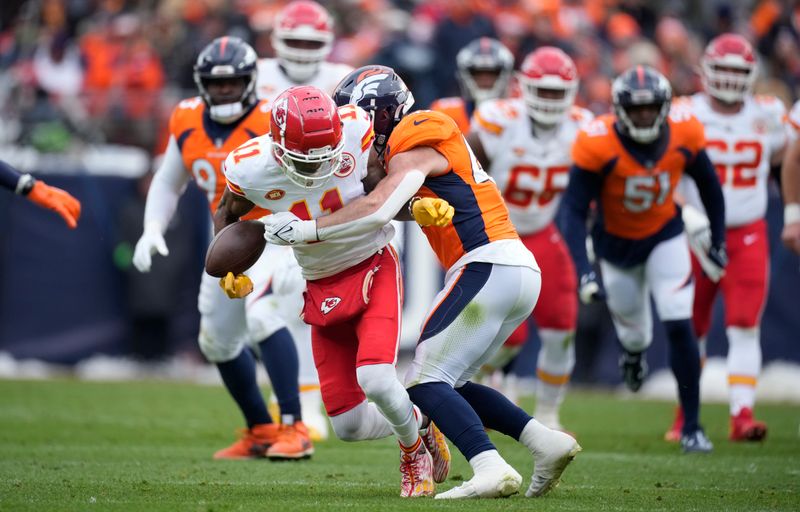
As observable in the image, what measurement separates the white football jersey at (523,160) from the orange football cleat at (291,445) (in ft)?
7.23

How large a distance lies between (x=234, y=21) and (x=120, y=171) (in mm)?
3155

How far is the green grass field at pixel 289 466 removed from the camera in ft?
16.1

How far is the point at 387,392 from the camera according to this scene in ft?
16.2

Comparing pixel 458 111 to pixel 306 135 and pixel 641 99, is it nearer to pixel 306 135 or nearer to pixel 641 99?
pixel 641 99

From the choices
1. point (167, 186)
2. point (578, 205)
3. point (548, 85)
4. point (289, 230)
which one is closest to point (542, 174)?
point (548, 85)

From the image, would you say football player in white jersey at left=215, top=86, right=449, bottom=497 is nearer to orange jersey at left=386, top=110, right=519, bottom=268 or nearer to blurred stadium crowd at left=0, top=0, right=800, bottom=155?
orange jersey at left=386, top=110, right=519, bottom=268

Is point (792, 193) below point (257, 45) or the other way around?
below

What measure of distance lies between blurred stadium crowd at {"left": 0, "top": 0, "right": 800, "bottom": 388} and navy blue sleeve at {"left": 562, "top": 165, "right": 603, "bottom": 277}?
4.21m

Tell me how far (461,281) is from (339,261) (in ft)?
1.59

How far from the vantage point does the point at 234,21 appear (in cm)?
1429

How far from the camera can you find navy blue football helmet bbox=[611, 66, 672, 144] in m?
7.05

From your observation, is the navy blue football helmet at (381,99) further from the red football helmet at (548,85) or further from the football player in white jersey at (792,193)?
the football player in white jersey at (792,193)

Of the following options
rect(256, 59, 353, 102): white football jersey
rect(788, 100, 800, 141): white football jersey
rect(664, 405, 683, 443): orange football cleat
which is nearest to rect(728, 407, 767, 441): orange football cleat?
rect(664, 405, 683, 443): orange football cleat

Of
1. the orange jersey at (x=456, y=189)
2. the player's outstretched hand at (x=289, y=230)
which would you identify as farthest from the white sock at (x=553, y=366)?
the player's outstretched hand at (x=289, y=230)
